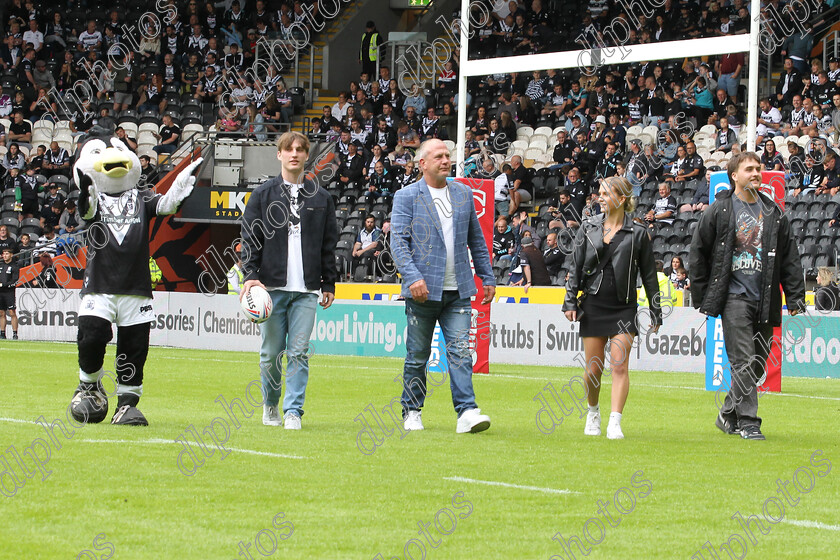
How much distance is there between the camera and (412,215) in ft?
31.7

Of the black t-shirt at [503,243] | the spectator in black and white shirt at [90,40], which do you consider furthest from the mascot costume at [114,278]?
the spectator in black and white shirt at [90,40]

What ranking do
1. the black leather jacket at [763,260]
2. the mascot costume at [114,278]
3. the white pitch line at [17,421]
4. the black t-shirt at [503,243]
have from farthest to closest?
the black t-shirt at [503,243], the black leather jacket at [763,260], the white pitch line at [17,421], the mascot costume at [114,278]

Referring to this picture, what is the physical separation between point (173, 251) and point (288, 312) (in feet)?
78.0

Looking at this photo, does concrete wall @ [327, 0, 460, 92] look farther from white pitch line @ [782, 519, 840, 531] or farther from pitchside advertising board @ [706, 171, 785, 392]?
white pitch line @ [782, 519, 840, 531]

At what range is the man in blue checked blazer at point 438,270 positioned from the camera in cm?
955

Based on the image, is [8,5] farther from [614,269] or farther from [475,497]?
[475,497]

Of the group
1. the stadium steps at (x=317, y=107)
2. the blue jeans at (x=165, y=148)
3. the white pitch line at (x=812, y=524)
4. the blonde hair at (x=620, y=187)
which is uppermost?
the stadium steps at (x=317, y=107)

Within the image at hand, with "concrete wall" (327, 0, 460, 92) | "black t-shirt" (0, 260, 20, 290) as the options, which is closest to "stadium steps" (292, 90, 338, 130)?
"concrete wall" (327, 0, 460, 92)

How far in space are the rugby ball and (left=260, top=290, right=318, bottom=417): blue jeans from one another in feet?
0.63

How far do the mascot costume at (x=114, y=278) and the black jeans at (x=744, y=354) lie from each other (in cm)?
434

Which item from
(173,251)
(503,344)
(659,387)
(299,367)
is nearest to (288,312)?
(299,367)

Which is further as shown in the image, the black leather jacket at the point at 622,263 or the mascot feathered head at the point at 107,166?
the mascot feathered head at the point at 107,166

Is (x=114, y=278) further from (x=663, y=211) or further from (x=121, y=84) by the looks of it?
(x=121, y=84)

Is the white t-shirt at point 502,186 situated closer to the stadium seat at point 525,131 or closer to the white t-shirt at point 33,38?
the stadium seat at point 525,131
